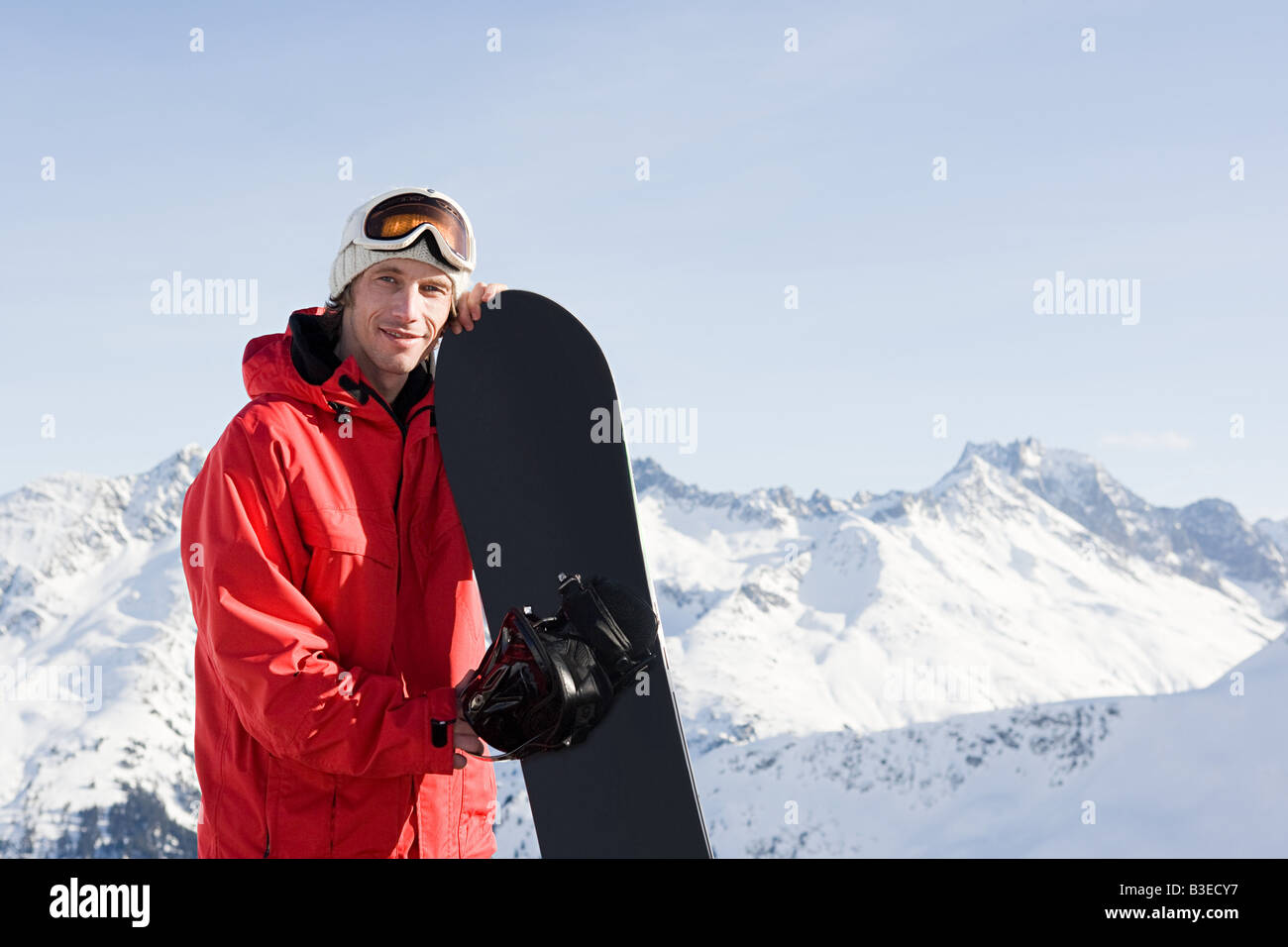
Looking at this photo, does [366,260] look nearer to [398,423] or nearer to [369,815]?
[398,423]

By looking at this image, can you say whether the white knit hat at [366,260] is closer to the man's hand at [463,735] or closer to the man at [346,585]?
the man at [346,585]

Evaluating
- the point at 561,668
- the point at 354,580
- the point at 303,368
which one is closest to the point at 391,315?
the point at 303,368

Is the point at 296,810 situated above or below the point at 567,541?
below

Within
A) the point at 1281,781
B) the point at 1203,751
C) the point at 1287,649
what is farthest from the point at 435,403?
the point at 1287,649

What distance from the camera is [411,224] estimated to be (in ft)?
9.30

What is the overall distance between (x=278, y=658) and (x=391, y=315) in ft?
3.00

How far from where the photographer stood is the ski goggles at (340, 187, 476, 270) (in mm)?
2820

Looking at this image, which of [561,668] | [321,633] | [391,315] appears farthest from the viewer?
[391,315]

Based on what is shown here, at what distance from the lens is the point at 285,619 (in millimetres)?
2432

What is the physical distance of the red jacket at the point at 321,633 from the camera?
7.82 ft

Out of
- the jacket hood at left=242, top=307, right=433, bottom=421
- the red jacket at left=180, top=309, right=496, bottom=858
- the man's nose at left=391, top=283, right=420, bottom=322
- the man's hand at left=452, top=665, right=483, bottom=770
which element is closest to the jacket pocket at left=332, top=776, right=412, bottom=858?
the red jacket at left=180, top=309, right=496, bottom=858

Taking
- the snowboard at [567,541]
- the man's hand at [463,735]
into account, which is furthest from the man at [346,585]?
the snowboard at [567,541]

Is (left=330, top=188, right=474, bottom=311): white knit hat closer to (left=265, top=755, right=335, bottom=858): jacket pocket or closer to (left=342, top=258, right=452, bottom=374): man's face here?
(left=342, top=258, right=452, bottom=374): man's face

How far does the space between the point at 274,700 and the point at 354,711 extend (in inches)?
6.5
